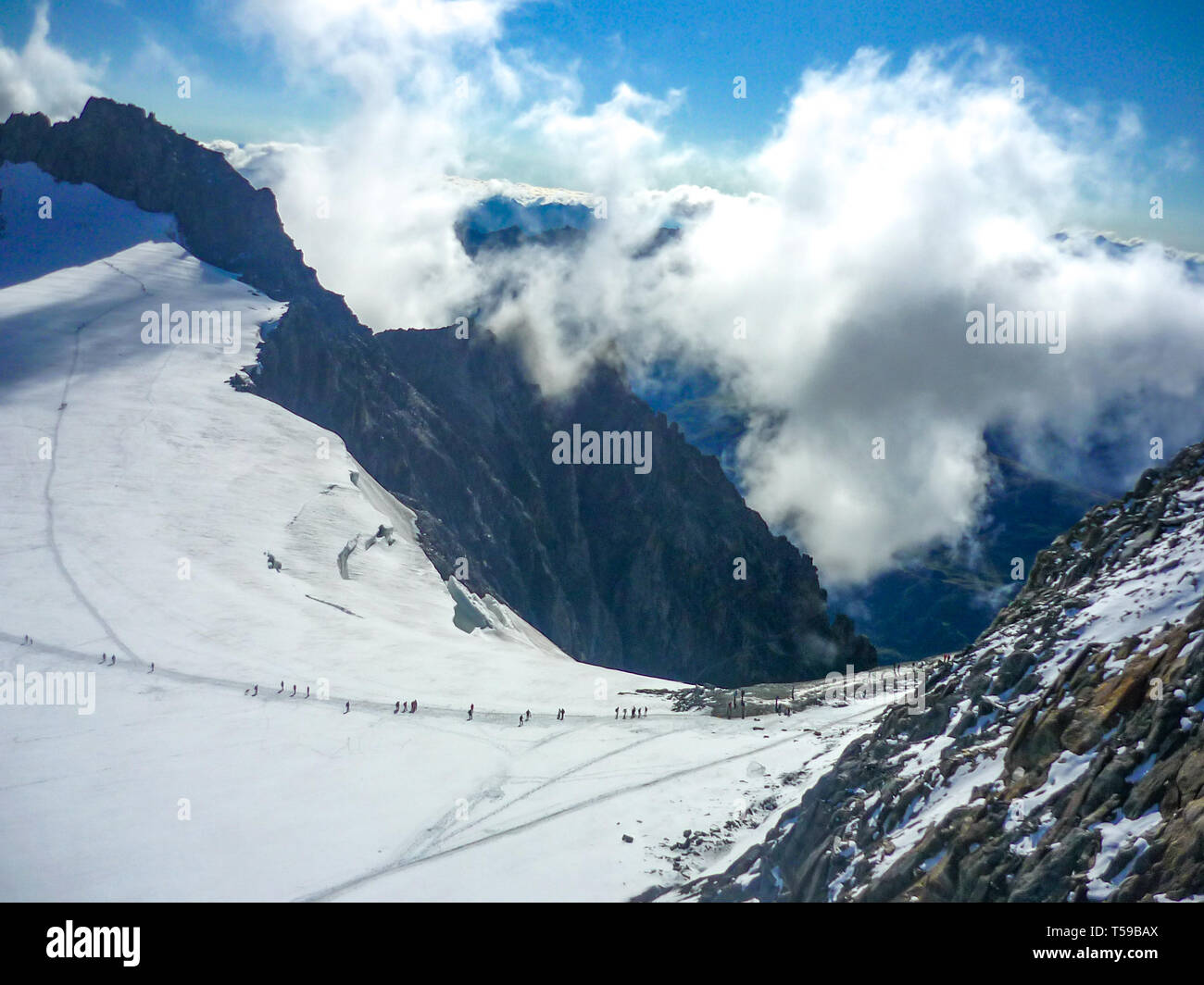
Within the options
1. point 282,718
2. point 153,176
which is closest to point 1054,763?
point 282,718

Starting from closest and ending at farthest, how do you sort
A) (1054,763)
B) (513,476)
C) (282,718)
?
(1054,763)
(282,718)
(513,476)

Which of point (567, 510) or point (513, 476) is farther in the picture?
point (567, 510)

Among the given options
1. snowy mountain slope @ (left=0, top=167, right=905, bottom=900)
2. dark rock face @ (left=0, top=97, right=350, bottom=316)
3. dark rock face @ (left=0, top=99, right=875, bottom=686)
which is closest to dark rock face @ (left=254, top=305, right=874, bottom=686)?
dark rock face @ (left=0, top=99, right=875, bottom=686)

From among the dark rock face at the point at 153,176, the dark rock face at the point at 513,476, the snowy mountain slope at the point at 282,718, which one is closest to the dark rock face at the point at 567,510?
the dark rock face at the point at 513,476

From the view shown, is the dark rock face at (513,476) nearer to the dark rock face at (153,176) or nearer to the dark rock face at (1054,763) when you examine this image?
the dark rock face at (153,176)

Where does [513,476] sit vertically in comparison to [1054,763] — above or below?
above

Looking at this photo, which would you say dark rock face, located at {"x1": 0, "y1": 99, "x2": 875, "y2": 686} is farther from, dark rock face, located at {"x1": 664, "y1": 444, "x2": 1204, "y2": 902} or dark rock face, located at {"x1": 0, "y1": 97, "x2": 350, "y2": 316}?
dark rock face, located at {"x1": 664, "y1": 444, "x2": 1204, "y2": 902}

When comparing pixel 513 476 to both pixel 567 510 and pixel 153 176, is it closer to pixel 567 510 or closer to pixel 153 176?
pixel 567 510
